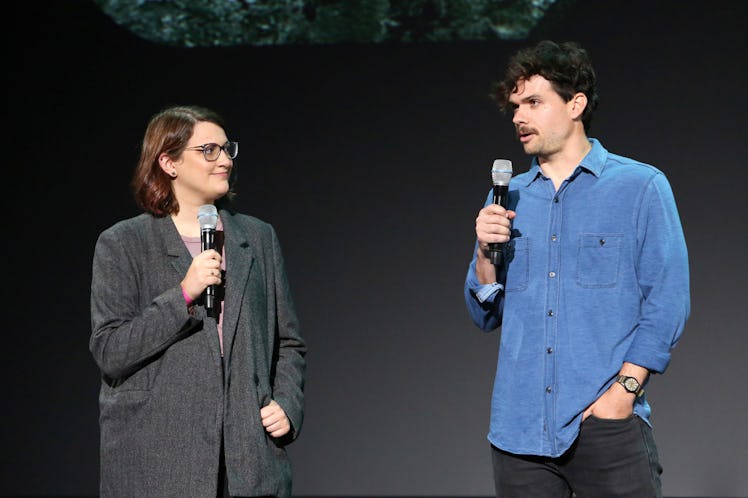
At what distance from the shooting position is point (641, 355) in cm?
201

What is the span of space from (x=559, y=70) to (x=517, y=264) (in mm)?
525

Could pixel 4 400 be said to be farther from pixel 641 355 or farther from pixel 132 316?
pixel 641 355

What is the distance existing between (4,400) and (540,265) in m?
3.32

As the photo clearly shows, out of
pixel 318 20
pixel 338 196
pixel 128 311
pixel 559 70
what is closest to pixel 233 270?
pixel 128 311

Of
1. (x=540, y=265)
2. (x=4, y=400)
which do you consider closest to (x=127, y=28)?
(x=4, y=400)

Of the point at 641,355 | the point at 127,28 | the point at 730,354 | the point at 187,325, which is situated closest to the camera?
the point at 641,355

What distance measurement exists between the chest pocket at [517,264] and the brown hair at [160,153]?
2.97 ft

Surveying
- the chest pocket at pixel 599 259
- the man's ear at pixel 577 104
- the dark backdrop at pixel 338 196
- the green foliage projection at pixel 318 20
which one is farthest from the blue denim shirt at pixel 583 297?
the green foliage projection at pixel 318 20

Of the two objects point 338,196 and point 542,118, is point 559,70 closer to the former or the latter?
point 542,118

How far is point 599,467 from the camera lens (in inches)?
79.0

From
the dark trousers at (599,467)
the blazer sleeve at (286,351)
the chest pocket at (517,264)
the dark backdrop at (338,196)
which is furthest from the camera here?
the dark backdrop at (338,196)

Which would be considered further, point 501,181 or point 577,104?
point 577,104

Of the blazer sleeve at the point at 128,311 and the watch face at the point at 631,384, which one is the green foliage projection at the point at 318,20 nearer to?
the blazer sleeve at the point at 128,311

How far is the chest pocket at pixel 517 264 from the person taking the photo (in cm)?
220
